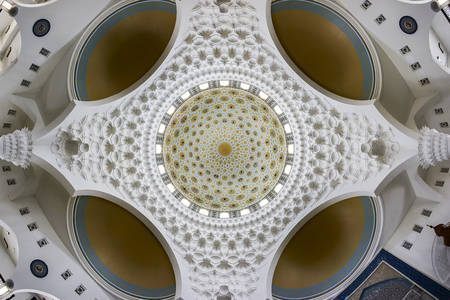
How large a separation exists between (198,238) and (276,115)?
5767 millimetres

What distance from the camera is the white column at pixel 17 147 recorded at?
10695mm

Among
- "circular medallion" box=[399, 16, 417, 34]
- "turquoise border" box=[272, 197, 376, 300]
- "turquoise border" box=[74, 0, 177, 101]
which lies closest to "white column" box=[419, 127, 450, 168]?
"turquoise border" box=[272, 197, 376, 300]

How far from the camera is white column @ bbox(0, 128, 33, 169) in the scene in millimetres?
10695

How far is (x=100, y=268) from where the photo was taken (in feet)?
42.6

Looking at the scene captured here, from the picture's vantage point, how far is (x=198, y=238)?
13867 millimetres

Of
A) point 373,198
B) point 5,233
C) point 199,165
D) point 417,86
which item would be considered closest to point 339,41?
point 417,86

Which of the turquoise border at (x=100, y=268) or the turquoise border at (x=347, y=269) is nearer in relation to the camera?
the turquoise border at (x=347, y=269)

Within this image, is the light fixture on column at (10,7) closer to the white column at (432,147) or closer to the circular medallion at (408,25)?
the circular medallion at (408,25)

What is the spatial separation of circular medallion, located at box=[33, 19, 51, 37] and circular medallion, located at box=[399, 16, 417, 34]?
10.7m

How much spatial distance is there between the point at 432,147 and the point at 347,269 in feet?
17.6

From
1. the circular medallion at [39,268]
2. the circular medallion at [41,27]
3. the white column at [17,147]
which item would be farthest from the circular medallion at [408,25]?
the circular medallion at [39,268]

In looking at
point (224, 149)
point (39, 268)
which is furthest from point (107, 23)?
point (39, 268)

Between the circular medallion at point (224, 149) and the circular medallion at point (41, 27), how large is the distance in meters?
4.97

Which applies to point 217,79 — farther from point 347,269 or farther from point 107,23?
point 347,269
